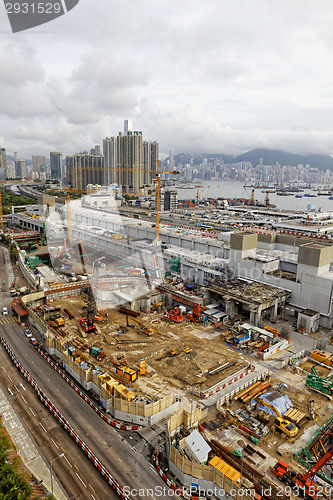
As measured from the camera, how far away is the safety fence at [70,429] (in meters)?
13.3

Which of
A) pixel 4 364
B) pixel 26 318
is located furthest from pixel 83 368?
pixel 26 318

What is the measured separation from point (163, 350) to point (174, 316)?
5.39 meters

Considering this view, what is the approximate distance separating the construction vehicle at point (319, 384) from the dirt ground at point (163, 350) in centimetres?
444

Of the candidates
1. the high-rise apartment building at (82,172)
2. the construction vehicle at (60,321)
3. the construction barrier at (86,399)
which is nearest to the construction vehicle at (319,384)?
the construction barrier at (86,399)

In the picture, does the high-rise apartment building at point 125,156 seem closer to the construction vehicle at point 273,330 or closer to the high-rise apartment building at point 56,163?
the high-rise apartment building at point 56,163

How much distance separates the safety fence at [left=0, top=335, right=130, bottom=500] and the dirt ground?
14.4ft

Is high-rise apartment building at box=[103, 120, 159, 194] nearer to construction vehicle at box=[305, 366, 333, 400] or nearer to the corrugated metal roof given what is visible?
construction vehicle at box=[305, 366, 333, 400]

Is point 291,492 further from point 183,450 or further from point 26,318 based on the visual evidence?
point 26,318

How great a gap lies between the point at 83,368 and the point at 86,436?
15.3 feet

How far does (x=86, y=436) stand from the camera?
1600 centimetres

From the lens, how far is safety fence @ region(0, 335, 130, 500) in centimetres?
1330

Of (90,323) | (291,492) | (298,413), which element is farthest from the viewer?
(90,323)

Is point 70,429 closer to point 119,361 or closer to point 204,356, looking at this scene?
point 119,361

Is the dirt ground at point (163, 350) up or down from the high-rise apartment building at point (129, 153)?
down
